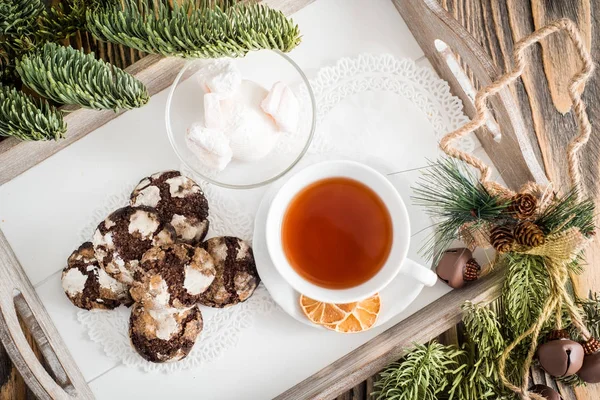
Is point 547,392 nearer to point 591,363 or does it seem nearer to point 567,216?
point 591,363

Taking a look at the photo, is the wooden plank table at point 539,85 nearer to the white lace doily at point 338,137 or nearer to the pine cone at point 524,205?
the white lace doily at point 338,137

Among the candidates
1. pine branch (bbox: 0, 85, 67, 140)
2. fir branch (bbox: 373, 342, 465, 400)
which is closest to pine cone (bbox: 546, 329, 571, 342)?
fir branch (bbox: 373, 342, 465, 400)

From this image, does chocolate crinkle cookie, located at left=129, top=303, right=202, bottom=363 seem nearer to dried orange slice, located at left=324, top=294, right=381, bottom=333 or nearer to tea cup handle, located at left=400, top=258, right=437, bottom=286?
dried orange slice, located at left=324, top=294, right=381, bottom=333

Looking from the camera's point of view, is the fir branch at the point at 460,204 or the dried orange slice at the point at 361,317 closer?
the fir branch at the point at 460,204

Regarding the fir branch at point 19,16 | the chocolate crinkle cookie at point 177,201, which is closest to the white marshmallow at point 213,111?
the chocolate crinkle cookie at point 177,201

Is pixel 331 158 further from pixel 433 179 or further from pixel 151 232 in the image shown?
pixel 151 232

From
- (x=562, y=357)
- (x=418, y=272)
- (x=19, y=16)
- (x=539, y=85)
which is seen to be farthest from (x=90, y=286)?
(x=539, y=85)
